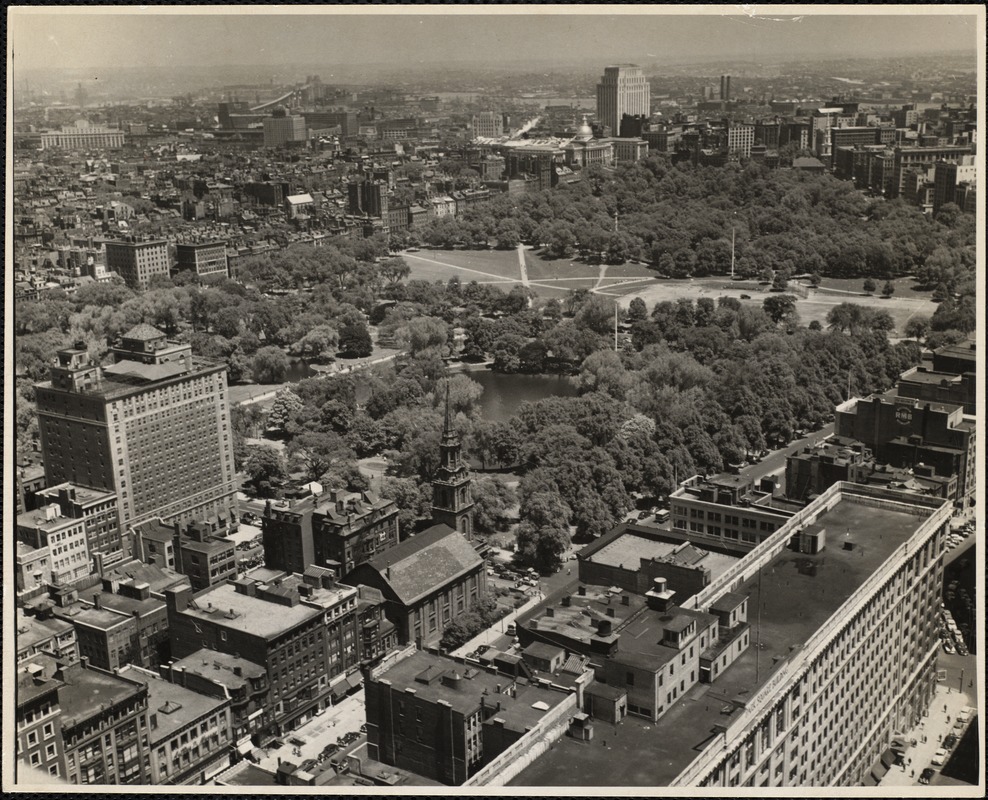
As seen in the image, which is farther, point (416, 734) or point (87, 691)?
point (87, 691)

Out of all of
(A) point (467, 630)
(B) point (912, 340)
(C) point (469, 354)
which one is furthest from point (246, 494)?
(B) point (912, 340)

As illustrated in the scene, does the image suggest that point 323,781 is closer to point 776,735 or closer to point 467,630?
Result: point 776,735

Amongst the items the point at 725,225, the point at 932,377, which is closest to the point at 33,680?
the point at 932,377

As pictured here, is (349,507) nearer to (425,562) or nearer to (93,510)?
(425,562)

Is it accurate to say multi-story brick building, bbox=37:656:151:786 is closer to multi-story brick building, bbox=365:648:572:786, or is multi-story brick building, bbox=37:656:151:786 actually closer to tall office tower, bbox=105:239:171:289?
multi-story brick building, bbox=365:648:572:786

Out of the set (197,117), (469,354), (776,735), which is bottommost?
(469,354)

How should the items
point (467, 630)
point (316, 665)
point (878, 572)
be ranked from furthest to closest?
point (467, 630) → point (316, 665) → point (878, 572)

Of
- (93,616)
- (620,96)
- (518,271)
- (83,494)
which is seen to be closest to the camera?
(93,616)
